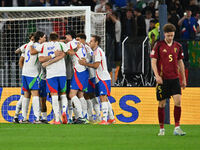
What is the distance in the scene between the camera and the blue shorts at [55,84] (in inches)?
643

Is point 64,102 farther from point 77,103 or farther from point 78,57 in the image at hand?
point 78,57

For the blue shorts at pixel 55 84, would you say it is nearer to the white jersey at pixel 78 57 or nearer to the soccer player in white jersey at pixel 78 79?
the soccer player in white jersey at pixel 78 79

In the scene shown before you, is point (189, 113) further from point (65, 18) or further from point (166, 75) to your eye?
point (166, 75)

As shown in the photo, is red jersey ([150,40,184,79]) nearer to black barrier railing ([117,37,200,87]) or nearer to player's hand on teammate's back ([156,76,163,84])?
player's hand on teammate's back ([156,76,163,84])

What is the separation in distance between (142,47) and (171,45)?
25.1ft

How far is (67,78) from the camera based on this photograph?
17.2 metres

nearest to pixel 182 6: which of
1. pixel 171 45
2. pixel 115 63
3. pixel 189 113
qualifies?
pixel 115 63

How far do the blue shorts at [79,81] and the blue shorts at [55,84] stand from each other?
0.26m

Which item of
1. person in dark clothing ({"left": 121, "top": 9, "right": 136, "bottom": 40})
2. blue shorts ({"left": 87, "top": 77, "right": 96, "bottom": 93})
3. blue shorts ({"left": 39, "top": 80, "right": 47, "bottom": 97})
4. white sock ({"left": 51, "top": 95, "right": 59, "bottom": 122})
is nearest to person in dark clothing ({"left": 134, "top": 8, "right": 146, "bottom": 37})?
person in dark clothing ({"left": 121, "top": 9, "right": 136, "bottom": 40})

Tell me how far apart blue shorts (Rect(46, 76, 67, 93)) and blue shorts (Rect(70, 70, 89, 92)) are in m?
0.26

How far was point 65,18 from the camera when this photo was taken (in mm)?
20047

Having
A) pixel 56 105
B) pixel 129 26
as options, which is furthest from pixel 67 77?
pixel 129 26

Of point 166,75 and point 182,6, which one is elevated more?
point 182,6

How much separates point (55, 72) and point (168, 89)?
4829 mm
